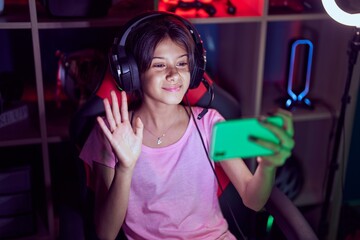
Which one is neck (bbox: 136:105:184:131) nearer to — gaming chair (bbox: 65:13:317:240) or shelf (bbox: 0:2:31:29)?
gaming chair (bbox: 65:13:317:240)

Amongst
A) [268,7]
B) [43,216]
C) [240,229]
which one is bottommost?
[43,216]

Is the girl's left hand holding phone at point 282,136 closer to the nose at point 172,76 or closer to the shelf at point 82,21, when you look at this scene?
the nose at point 172,76

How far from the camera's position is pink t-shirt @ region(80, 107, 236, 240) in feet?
Result: 5.03

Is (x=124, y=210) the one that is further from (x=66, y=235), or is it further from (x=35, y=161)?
(x=35, y=161)

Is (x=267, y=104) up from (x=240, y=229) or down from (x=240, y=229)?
up

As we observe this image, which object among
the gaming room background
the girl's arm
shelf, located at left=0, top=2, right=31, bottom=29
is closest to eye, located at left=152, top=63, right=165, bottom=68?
the girl's arm

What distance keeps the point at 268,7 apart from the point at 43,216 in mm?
1236

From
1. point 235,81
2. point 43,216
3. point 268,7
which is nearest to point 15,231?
point 43,216

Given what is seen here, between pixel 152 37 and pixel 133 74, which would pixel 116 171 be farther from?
pixel 152 37

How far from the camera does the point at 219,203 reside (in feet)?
5.40

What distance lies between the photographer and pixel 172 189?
61.1 inches

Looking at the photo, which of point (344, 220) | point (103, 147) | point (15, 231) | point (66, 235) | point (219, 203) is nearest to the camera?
point (66, 235)

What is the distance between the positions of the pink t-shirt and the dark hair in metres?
0.26

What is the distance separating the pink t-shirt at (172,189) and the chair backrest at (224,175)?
60mm
